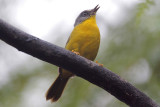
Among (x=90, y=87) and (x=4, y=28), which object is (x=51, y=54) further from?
(x=90, y=87)

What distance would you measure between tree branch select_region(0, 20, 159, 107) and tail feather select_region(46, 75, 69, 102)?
6.64 feet

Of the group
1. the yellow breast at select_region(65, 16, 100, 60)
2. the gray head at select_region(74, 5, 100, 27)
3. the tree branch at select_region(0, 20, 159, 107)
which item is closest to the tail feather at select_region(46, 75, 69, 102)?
the yellow breast at select_region(65, 16, 100, 60)

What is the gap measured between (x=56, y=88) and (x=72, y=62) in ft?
8.10

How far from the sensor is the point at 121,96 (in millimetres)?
2580

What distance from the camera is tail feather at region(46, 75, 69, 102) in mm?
4551

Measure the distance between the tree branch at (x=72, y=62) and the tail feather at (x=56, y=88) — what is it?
202cm

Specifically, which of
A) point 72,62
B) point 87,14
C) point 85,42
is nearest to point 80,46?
point 85,42

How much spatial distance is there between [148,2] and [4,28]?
121 cm

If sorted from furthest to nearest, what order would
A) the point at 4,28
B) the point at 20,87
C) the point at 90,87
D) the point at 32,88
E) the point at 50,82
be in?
the point at 50,82 → the point at 32,88 → the point at 20,87 → the point at 90,87 → the point at 4,28

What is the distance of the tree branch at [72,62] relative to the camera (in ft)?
7.26

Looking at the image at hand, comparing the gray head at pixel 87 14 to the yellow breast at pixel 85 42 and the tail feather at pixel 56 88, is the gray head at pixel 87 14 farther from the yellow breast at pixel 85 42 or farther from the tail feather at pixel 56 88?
the tail feather at pixel 56 88

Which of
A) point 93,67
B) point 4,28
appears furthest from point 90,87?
point 4,28

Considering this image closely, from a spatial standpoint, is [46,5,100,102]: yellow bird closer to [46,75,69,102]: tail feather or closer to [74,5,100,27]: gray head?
[46,75,69,102]: tail feather

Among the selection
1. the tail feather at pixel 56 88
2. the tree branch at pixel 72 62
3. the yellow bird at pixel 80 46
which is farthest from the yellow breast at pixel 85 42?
the tree branch at pixel 72 62
